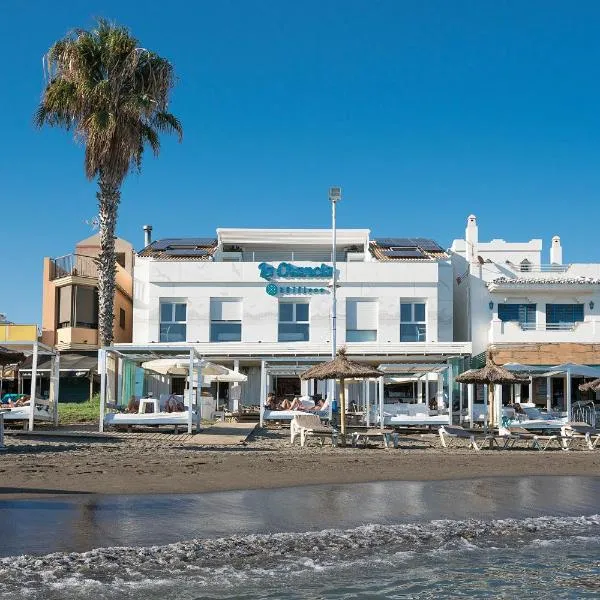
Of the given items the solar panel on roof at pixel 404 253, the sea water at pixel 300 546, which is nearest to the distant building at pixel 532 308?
the solar panel on roof at pixel 404 253

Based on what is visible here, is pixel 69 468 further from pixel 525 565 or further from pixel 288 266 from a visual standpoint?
pixel 288 266

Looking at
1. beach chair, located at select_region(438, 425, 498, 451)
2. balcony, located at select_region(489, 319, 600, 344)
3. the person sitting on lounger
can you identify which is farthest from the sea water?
balcony, located at select_region(489, 319, 600, 344)

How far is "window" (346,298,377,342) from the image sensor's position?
35.1 m

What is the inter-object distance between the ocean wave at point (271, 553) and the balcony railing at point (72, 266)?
2901cm

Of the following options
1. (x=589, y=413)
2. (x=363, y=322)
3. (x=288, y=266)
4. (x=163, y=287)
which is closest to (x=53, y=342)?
(x=163, y=287)

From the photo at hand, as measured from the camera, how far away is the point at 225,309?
115 ft

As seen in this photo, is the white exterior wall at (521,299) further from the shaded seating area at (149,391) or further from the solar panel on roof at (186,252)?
the solar panel on roof at (186,252)

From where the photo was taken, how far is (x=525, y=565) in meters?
8.10

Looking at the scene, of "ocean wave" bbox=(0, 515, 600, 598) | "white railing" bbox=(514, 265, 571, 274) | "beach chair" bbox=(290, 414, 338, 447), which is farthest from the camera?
"white railing" bbox=(514, 265, 571, 274)

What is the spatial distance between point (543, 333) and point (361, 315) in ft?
24.6

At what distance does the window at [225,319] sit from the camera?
1373 inches

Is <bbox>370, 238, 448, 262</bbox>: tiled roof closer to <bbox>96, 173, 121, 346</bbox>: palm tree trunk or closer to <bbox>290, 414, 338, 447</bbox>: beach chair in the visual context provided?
<bbox>96, 173, 121, 346</bbox>: palm tree trunk

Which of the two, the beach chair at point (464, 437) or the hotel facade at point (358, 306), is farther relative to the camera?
the hotel facade at point (358, 306)

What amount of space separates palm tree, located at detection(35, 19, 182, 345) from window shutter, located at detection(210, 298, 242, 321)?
294 inches
